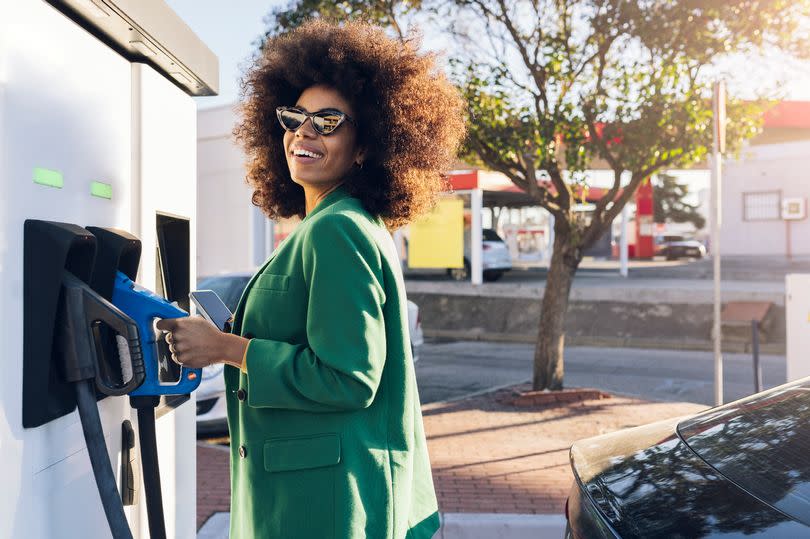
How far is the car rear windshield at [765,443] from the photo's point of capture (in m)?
1.96

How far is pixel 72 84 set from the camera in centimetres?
183

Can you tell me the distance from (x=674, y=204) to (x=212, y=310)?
53.9 metres

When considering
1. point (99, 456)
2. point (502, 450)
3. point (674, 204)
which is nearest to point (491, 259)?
point (502, 450)

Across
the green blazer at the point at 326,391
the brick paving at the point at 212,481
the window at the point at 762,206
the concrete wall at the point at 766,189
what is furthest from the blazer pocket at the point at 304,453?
the window at the point at 762,206

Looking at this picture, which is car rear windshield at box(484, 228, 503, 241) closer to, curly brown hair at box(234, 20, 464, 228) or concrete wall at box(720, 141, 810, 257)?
concrete wall at box(720, 141, 810, 257)

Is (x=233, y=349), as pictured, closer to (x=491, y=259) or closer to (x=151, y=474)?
(x=151, y=474)

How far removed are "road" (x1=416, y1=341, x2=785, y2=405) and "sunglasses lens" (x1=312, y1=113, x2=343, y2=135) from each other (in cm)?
706

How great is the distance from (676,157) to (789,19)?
156 cm

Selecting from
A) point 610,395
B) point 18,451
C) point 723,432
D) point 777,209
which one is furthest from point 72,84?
point 777,209

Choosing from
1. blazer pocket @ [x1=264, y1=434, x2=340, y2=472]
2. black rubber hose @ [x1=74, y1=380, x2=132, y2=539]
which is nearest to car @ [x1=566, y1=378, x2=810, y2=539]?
blazer pocket @ [x1=264, y1=434, x2=340, y2=472]

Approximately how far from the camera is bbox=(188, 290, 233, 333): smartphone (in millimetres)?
1923

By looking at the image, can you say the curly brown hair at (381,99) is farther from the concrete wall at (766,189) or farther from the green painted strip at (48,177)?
the concrete wall at (766,189)

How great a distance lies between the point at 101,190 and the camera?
1988mm

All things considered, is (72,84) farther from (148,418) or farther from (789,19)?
(789,19)
